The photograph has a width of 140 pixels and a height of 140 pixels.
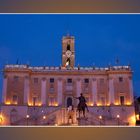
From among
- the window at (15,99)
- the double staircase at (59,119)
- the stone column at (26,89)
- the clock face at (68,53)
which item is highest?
the clock face at (68,53)

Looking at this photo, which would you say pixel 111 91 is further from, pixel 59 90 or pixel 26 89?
pixel 26 89

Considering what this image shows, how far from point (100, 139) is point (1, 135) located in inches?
64.4

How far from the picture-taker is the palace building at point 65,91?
7047mm

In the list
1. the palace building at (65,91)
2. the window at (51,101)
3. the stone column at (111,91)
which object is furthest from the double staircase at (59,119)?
the stone column at (111,91)

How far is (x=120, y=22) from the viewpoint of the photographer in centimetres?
586

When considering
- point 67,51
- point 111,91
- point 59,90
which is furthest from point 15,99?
point 111,91

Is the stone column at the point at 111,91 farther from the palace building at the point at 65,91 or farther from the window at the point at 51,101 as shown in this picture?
the window at the point at 51,101

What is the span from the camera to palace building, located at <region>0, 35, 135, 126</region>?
7.05 meters

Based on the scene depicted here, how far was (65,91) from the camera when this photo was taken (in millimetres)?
9141

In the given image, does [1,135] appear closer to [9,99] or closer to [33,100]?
[9,99]

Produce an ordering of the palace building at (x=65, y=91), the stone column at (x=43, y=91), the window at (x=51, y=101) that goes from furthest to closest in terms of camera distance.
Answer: the window at (x=51, y=101)
the stone column at (x=43, y=91)
the palace building at (x=65, y=91)

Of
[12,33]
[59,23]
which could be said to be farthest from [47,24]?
[12,33]

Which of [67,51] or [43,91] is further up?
[67,51]

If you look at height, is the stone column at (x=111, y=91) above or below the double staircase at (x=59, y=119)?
above
